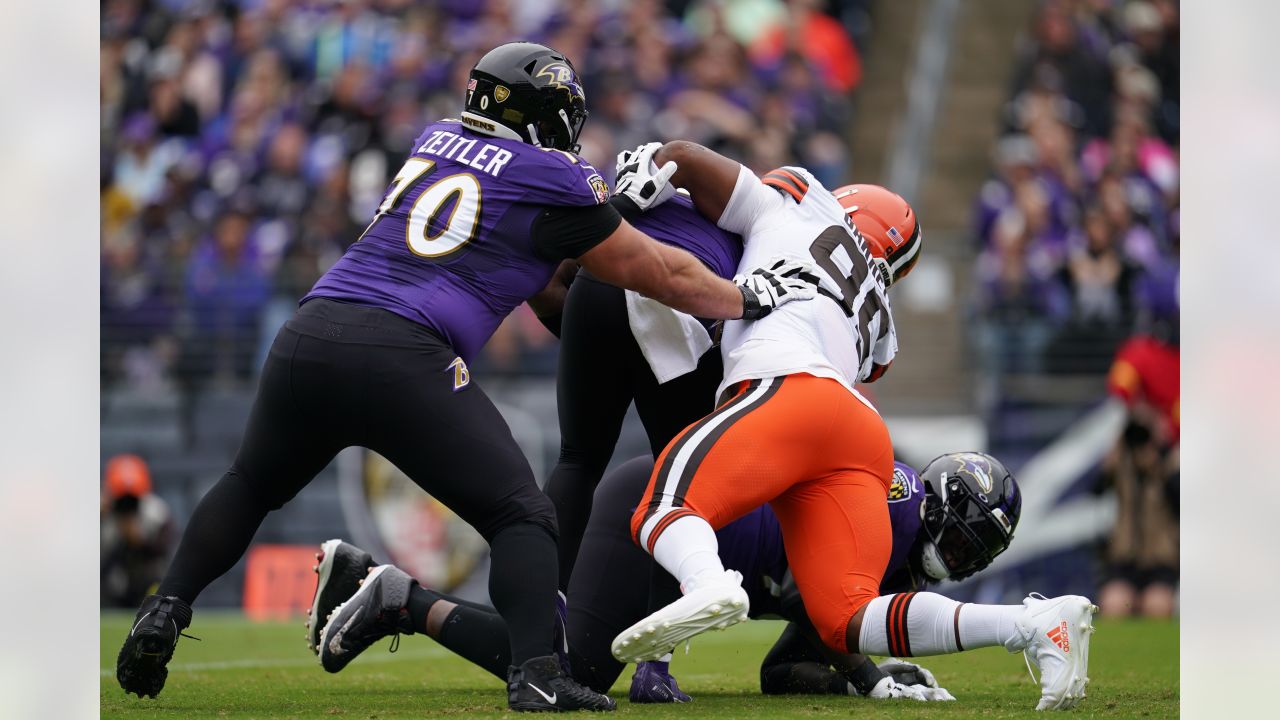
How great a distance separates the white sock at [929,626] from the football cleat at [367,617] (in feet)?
4.80

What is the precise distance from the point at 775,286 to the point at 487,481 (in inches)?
43.2

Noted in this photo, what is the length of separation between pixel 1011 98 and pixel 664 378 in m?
11.3

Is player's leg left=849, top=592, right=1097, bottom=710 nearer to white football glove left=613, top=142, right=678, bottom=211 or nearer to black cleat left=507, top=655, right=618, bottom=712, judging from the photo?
black cleat left=507, top=655, right=618, bottom=712

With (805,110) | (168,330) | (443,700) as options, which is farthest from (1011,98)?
(443,700)

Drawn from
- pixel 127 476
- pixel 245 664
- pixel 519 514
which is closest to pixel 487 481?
pixel 519 514

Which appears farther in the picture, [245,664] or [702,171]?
[245,664]

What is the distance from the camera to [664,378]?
4680 millimetres

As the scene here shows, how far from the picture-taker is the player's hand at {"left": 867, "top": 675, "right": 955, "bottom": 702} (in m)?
4.54

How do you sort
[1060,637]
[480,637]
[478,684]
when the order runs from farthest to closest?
[478,684] → [480,637] → [1060,637]

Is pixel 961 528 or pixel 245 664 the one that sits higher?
pixel 961 528

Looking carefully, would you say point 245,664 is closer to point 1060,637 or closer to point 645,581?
point 645,581

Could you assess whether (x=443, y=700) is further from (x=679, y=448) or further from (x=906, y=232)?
(x=906, y=232)

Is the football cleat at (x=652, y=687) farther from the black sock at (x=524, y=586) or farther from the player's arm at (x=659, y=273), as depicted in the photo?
the player's arm at (x=659, y=273)

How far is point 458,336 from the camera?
404 centimetres
